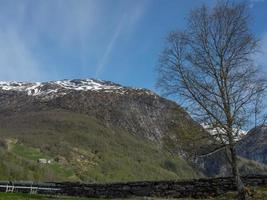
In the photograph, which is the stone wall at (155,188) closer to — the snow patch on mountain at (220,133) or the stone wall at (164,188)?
the stone wall at (164,188)

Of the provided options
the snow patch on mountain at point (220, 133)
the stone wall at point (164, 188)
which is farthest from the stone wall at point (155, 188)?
the snow patch on mountain at point (220, 133)

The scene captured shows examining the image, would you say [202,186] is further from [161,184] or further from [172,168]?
[172,168]

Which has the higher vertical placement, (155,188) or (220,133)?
(220,133)

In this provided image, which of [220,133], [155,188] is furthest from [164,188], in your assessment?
[220,133]

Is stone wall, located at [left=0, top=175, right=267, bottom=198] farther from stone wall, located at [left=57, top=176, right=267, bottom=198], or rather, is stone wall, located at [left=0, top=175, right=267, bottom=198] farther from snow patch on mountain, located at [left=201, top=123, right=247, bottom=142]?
snow patch on mountain, located at [left=201, top=123, right=247, bottom=142]

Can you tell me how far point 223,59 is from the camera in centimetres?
2169

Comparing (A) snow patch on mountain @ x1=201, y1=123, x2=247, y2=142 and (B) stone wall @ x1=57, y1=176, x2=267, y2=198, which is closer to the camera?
(A) snow patch on mountain @ x1=201, y1=123, x2=247, y2=142

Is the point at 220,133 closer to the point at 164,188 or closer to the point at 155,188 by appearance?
the point at 164,188

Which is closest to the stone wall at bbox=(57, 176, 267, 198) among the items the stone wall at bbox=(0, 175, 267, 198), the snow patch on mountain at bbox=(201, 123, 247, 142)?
the stone wall at bbox=(0, 175, 267, 198)

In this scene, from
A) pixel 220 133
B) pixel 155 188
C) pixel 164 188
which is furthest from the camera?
pixel 155 188

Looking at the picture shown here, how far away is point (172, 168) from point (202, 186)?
168m

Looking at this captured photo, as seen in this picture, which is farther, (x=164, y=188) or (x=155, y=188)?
(x=155, y=188)

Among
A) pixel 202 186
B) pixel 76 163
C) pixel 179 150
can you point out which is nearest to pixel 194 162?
pixel 179 150

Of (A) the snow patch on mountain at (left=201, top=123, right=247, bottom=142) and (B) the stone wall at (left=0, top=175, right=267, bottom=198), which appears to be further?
(B) the stone wall at (left=0, top=175, right=267, bottom=198)
